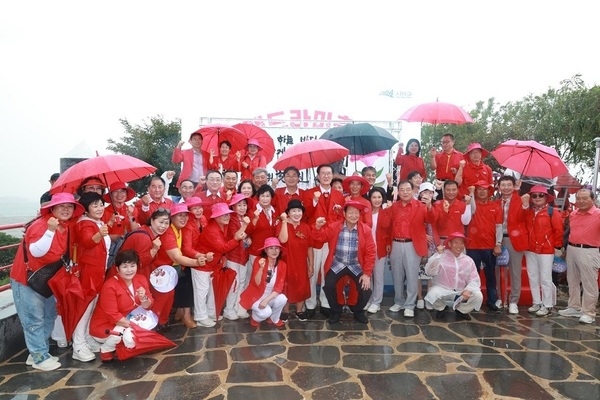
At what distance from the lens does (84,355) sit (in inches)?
178

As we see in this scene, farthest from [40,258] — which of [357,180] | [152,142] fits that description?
[152,142]

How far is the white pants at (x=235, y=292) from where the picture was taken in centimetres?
587

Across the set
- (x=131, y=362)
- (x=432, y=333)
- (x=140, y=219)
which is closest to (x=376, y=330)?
(x=432, y=333)

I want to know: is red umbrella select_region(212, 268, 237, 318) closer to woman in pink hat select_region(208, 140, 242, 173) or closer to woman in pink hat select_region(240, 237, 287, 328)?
woman in pink hat select_region(240, 237, 287, 328)

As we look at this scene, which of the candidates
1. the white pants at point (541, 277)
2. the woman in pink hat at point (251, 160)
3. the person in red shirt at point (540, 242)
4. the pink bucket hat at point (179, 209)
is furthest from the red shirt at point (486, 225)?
the pink bucket hat at point (179, 209)

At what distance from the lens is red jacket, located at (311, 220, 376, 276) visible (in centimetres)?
573

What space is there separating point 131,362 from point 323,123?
6.69 meters

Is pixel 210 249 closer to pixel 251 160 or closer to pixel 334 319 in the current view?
pixel 334 319

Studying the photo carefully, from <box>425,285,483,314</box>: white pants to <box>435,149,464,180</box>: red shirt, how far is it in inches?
86.6

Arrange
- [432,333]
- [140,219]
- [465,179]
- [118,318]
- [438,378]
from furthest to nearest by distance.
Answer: [465,179], [140,219], [432,333], [118,318], [438,378]

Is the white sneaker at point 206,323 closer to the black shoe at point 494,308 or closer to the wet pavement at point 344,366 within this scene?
the wet pavement at point 344,366

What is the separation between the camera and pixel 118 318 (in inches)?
175

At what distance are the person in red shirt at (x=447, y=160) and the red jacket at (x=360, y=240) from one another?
94.1 inches

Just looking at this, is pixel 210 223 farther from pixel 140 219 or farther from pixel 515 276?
pixel 515 276
